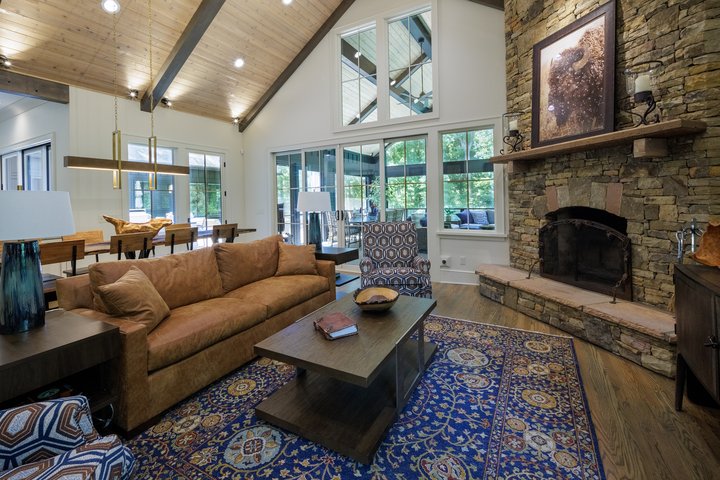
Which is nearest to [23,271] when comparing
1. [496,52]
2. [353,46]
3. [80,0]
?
[80,0]

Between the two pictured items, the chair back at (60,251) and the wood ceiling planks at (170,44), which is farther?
the wood ceiling planks at (170,44)

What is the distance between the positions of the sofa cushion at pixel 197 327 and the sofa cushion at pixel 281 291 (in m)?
0.12

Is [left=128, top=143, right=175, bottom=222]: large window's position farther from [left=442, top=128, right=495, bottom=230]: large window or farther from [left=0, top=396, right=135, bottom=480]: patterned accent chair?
[left=0, top=396, right=135, bottom=480]: patterned accent chair

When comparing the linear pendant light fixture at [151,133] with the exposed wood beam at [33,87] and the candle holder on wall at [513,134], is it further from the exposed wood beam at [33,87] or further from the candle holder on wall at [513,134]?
the candle holder on wall at [513,134]

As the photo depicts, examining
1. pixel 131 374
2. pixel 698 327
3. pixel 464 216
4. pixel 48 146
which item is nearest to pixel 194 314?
pixel 131 374

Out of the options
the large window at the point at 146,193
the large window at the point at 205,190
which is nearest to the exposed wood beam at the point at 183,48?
the large window at the point at 146,193

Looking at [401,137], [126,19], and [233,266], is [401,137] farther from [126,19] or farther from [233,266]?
[126,19]

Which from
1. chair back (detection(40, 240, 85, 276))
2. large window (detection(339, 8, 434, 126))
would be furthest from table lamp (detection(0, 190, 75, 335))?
large window (detection(339, 8, 434, 126))

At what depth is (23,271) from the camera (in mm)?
1678

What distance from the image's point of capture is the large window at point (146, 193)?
210 inches

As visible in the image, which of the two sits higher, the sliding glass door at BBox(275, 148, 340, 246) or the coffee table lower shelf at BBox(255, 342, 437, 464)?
the sliding glass door at BBox(275, 148, 340, 246)

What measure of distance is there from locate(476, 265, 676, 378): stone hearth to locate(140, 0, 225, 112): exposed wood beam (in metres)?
4.90

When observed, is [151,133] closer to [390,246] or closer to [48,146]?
[48,146]

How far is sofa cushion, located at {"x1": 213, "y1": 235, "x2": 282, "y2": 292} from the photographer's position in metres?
3.06
